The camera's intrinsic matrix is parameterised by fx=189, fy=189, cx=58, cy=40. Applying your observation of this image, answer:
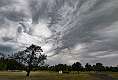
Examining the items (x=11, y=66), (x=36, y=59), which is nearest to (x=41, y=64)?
(x=36, y=59)

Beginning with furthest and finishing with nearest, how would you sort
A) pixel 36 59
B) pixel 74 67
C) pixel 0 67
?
pixel 74 67 < pixel 0 67 < pixel 36 59

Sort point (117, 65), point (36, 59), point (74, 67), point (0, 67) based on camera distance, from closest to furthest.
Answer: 1. point (36, 59)
2. point (0, 67)
3. point (74, 67)
4. point (117, 65)

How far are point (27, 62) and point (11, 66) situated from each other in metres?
90.4

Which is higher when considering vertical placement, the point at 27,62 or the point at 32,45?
the point at 32,45

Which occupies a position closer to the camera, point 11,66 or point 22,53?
point 22,53

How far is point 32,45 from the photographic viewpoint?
87.9 m

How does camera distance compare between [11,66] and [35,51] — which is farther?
[11,66]

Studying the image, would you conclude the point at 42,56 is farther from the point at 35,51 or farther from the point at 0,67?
the point at 0,67

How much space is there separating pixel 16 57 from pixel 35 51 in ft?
32.2

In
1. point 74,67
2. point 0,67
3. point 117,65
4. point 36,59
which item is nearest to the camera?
point 36,59

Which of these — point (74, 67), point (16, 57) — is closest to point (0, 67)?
point (74, 67)

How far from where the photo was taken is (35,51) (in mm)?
88250

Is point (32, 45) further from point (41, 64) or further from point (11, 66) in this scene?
point (11, 66)

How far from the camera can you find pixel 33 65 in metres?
88.3
